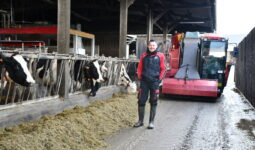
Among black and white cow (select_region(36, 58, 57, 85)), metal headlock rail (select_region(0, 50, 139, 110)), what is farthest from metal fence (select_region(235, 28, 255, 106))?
black and white cow (select_region(36, 58, 57, 85))

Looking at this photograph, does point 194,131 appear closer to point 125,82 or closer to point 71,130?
point 71,130

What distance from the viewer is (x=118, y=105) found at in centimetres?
770

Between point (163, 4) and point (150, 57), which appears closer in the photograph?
point (150, 57)

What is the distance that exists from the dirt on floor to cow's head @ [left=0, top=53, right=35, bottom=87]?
77 cm

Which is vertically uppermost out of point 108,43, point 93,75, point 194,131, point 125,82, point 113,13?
point 113,13

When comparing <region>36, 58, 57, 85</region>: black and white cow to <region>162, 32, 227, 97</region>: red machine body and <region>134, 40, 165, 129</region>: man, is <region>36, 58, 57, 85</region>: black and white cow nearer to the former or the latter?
<region>134, 40, 165, 129</region>: man

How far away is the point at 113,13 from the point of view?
67.3 ft

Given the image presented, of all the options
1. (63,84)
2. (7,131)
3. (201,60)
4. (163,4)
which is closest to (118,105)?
(63,84)

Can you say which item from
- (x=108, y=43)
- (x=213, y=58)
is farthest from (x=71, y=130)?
(x=108, y=43)

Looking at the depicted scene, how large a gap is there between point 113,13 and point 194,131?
15588 mm

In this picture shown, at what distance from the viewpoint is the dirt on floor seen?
171 inches

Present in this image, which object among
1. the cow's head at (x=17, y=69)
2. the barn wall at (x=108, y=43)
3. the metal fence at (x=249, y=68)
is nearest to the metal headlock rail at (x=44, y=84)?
the cow's head at (x=17, y=69)

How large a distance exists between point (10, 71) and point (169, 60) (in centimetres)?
826

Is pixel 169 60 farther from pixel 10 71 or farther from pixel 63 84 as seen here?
pixel 10 71
